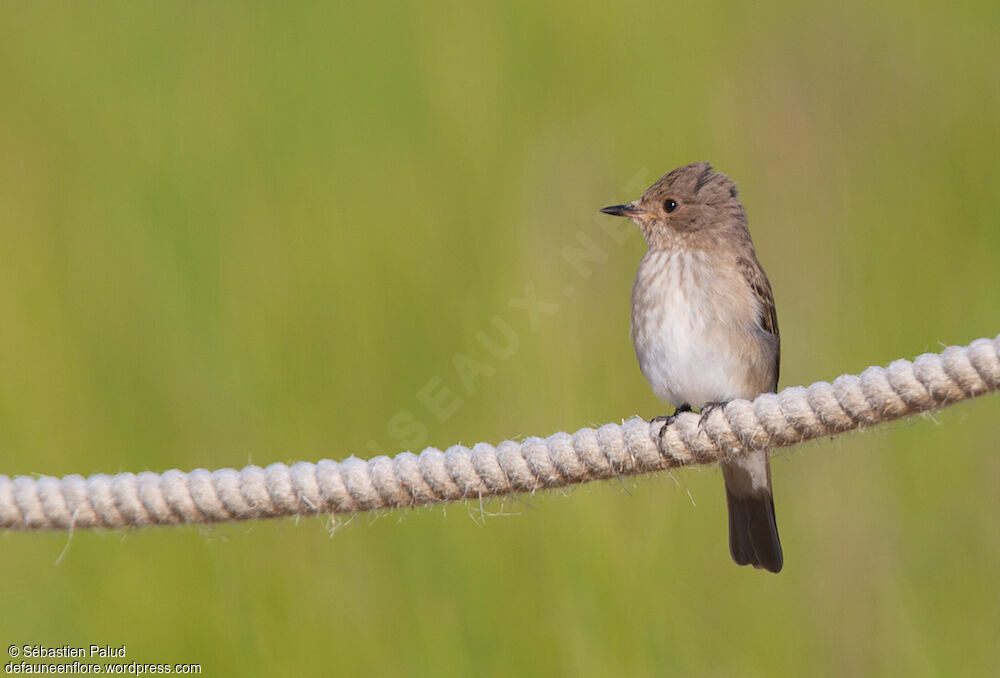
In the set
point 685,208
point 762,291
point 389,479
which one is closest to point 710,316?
point 762,291

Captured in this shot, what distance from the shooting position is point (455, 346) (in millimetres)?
4742

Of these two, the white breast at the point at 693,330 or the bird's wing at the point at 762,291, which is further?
the bird's wing at the point at 762,291

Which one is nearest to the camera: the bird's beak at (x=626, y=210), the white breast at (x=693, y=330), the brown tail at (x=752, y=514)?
the white breast at (x=693, y=330)

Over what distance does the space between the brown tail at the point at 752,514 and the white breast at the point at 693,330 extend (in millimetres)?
269

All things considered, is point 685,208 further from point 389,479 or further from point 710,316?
point 389,479

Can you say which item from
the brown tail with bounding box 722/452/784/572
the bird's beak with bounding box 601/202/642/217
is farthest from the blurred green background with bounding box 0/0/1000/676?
the bird's beak with bounding box 601/202/642/217

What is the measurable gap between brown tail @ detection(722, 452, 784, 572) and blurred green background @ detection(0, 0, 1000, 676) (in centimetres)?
40

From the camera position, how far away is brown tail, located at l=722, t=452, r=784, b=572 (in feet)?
12.2

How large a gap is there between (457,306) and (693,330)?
1523mm

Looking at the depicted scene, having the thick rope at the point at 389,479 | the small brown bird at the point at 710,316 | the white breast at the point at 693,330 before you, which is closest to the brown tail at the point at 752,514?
the small brown bird at the point at 710,316

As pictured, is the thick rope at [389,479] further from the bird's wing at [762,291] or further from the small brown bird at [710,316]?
the bird's wing at [762,291]

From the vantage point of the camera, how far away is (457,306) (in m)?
4.85

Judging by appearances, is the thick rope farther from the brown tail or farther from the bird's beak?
the bird's beak

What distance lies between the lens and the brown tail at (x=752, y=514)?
372 cm
